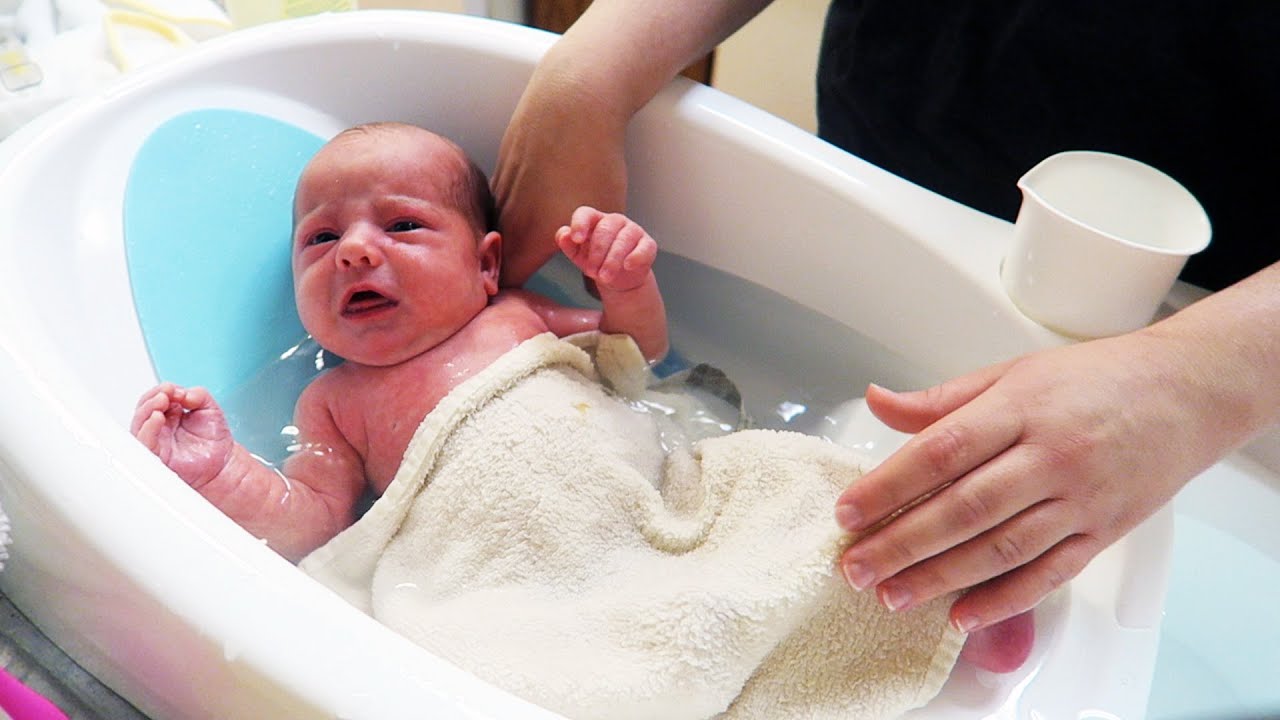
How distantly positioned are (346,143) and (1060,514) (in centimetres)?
69

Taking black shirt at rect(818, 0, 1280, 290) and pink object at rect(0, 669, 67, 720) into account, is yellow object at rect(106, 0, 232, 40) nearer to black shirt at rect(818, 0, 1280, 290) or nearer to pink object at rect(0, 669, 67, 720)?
black shirt at rect(818, 0, 1280, 290)

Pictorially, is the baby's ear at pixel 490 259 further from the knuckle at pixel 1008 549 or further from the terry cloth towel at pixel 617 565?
the knuckle at pixel 1008 549

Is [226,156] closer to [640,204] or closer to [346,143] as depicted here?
[346,143]

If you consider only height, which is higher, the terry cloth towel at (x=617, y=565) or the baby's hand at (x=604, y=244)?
the baby's hand at (x=604, y=244)

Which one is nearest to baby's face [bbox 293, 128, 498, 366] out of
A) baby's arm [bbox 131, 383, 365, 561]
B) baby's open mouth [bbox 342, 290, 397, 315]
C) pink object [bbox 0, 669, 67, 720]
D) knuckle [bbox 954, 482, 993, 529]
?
baby's open mouth [bbox 342, 290, 397, 315]

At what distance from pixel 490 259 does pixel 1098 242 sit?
531 mm

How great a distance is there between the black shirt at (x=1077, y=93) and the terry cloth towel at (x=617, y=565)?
338 millimetres

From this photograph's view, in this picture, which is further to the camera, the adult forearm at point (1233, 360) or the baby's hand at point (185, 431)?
the baby's hand at point (185, 431)

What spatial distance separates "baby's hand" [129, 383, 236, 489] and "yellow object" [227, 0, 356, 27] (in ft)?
2.58

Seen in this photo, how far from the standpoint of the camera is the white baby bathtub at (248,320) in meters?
0.57

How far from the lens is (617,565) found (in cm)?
80

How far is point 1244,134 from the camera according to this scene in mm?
822

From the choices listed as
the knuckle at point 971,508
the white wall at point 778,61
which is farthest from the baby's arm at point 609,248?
the white wall at point 778,61

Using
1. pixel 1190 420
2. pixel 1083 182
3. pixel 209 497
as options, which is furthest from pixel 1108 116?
pixel 209 497
